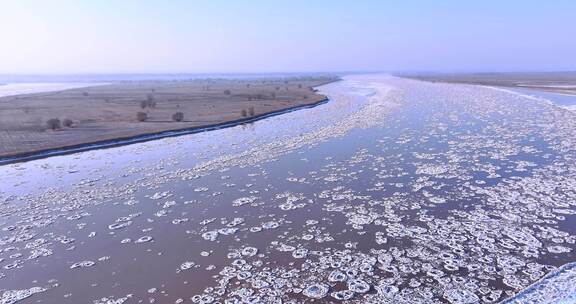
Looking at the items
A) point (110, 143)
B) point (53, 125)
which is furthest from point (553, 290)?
point (53, 125)

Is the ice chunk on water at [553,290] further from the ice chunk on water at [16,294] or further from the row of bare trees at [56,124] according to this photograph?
the row of bare trees at [56,124]

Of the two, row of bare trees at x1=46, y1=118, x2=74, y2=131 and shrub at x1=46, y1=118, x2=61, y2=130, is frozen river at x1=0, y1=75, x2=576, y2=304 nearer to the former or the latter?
shrub at x1=46, y1=118, x2=61, y2=130

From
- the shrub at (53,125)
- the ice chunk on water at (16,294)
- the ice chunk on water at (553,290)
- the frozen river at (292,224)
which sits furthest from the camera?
the shrub at (53,125)

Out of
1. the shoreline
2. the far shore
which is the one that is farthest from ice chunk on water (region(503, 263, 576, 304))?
the far shore

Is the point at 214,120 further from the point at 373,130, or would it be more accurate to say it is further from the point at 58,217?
the point at 58,217

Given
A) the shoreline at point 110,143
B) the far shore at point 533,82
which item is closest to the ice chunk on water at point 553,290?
the shoreline at point 110,143

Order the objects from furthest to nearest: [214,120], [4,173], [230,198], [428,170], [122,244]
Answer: [214,120]
[4,173]
[428,170]
[230,198]
[122,244]

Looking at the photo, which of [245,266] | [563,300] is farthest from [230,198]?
[563,300]

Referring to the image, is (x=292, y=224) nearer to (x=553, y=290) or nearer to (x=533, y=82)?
(x=553, y=290)
